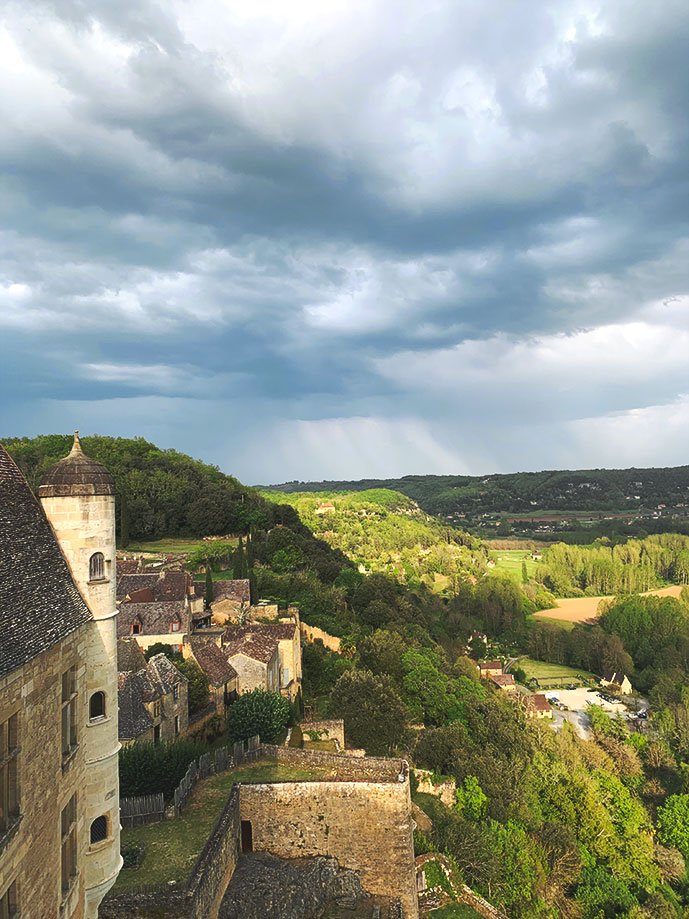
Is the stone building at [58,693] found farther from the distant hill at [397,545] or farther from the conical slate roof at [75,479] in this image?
the distant hill at [397,545]

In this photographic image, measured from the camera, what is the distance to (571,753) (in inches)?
2052

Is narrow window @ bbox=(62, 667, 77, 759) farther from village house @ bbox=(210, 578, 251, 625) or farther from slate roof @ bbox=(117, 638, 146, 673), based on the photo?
village house @ bbox=(210, 578, 251, 625)

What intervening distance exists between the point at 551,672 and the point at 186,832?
91.2 meters

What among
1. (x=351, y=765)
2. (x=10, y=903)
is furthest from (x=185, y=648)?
(x=10, y=903)

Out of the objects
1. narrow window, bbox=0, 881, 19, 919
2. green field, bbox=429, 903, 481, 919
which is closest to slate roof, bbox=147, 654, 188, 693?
green field, bbox=429, 903, 481, 919

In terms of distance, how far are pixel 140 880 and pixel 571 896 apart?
3328cm

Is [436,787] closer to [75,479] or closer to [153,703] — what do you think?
[153,703]

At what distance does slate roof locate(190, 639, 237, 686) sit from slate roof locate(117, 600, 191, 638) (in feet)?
13.9

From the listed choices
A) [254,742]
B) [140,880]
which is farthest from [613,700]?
[140,880]

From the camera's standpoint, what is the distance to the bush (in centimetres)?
2353

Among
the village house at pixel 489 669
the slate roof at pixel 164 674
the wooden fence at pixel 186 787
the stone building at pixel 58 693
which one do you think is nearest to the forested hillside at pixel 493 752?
the village house at pixel 489 669

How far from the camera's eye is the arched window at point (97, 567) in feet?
52.7

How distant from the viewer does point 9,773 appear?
36.6 ft

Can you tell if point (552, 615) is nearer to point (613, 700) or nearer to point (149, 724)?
point (613, 700)
